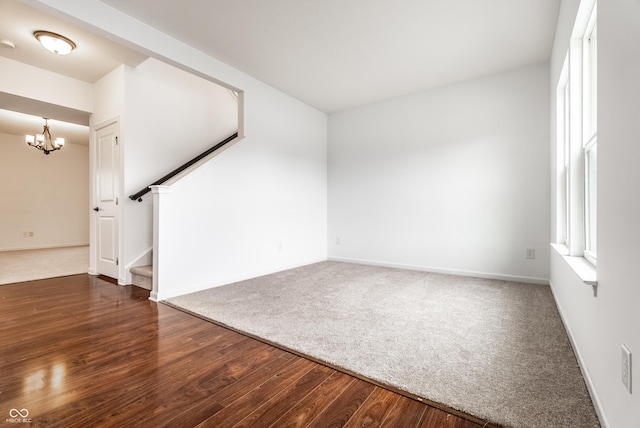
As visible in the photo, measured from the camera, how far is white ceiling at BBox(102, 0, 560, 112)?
247 cm

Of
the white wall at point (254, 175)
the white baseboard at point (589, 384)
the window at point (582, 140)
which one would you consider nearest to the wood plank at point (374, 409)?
the white baseboard at point (589, 384)

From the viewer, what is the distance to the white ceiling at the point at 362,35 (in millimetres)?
2473

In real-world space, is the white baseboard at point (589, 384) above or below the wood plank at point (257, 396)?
above

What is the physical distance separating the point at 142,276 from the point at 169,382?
7.44 ft

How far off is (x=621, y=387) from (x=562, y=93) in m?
2.65

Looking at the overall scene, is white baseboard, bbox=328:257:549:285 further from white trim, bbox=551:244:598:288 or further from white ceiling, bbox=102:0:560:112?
white ceiling, bbox=102:0:560:112

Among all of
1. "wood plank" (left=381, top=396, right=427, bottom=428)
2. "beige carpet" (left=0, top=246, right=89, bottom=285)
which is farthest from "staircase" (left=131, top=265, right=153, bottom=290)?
"wood plank" (left=381, top=396, right=427, bottom=428)

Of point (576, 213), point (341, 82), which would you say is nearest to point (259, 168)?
point (341, 82)

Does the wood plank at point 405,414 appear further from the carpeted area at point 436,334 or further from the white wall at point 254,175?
the white wall at point 254,175

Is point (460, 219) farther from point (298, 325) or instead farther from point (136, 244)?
point (136, 244)

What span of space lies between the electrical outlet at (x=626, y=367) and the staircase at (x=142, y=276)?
3620mm

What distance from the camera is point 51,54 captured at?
3398 millimetres

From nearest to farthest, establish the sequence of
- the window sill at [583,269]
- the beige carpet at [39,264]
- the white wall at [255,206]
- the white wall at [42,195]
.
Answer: the window sill at [583,269] → the white wall at [255,206] → the beige carpet at [39,264] → the white wall at [42,195]

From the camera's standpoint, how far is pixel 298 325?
226 cm
